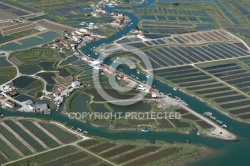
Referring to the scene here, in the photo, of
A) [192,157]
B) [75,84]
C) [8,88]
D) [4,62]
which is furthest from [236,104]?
[4,62]

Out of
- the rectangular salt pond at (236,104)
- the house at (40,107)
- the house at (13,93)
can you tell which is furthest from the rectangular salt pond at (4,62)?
the rectangular salt pond at (236,104)

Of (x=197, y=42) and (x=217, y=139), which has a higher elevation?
(x=197, y=42)

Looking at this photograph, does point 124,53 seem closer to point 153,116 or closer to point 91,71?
point 91,71

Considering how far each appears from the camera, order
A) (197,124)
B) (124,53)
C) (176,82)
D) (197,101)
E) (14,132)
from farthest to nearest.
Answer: (124,53) → (176,82) → (197,101) → (197,124) → (14,132)

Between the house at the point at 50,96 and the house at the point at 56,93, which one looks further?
the house at the point at 56,93

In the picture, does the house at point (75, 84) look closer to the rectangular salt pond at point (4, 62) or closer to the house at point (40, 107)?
the house at point (40, 107)

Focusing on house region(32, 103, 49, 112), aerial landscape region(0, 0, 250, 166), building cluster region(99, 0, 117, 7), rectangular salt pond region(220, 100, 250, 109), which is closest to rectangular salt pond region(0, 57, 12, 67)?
aerial landscape region(0, 0, 250, 166)

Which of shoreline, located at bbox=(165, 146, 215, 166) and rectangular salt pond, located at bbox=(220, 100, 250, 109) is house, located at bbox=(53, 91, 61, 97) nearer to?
shoreline, located at bbox=(165, 146, 215, 166)

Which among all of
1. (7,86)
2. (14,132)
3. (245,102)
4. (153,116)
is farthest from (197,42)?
(14,132)

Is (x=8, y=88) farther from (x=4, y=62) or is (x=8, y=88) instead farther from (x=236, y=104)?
(x=236, y=104)
